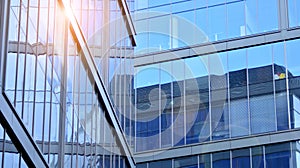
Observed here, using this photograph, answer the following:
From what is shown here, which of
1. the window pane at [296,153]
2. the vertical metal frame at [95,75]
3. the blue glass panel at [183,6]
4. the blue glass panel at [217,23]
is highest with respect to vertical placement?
the blue glass panel at [183,6]

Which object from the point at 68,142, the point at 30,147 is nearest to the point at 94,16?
the point at 68,142

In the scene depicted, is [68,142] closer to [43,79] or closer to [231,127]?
[43,79]

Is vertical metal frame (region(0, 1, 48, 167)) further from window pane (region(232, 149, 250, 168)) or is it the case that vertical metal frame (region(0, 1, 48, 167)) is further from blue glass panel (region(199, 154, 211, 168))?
blue glass panel (region(199, 154, 211, 168))

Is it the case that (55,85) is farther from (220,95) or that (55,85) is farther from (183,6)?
(183,6)

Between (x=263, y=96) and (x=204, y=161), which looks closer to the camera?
(x=263, y=96)

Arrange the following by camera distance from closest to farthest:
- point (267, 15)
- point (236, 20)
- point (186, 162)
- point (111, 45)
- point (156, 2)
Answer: point (111, 45) → point (186, 162) → point (267, 15) → point (236, 20) → point (156, 2)

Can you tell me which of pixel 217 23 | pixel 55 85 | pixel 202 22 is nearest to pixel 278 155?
pixel 217 23

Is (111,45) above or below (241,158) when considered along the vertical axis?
above

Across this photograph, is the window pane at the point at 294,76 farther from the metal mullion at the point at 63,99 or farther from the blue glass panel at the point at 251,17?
the metal mullion at the point at 63,99

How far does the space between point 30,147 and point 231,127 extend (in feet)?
90.8

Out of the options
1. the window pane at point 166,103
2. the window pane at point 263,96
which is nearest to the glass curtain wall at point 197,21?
the window pane at point 166,103

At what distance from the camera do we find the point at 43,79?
18828mm

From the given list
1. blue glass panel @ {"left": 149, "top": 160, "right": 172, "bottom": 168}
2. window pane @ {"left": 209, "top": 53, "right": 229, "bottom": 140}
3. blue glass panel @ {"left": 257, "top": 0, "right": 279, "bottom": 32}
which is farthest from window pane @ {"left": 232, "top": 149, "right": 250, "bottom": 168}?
blue glass panel @ {"left": 257, "top": 0, "right": 279, "bottom": 32}

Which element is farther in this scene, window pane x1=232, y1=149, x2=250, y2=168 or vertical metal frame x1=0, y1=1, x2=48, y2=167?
window pane x1=232, y1=149, x2=250, y2=168
